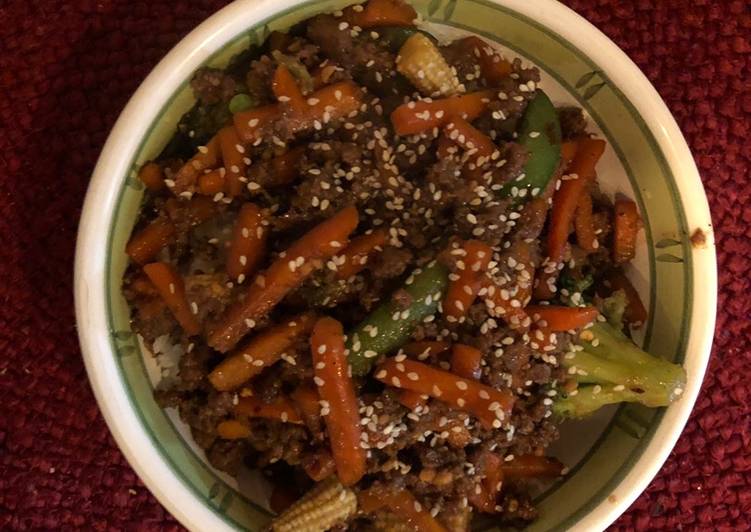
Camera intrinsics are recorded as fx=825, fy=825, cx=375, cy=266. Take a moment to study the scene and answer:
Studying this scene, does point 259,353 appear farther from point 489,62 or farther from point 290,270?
point 489,62

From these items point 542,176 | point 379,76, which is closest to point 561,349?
point 542,176

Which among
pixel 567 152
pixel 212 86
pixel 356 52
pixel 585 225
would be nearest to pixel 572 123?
pixel 567 152

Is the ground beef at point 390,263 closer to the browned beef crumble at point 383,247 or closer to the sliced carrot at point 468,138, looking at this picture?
the browned beef crumble at point 383,247

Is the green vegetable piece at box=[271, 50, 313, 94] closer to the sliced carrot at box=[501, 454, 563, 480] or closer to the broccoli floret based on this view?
the broccoli floret

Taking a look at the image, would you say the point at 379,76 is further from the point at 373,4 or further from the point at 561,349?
the point at 561,349

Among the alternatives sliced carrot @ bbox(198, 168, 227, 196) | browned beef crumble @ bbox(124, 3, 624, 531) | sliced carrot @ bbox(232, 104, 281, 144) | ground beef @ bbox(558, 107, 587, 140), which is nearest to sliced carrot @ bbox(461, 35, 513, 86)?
browned beef crumble @ bbox(124, 3, 624, 531)

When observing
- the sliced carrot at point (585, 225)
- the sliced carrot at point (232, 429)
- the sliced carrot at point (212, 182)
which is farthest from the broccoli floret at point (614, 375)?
the sliced carrot at point (212, 182)

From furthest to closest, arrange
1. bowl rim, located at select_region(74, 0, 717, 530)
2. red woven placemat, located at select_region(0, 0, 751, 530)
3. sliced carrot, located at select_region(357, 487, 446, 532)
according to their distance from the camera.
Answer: red woven placemat, located at select_region(0, 0, 751, 530) → sliced carrot, located at select_region(357, 487, 446, 532) → bowl rim, located at select_region(74, 0, 717, 530)
